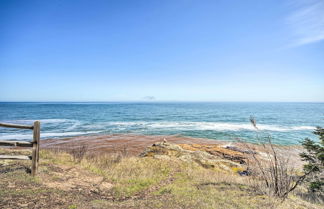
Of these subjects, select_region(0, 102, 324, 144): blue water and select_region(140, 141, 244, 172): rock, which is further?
select_region(0, 102, 324, 144): blue water

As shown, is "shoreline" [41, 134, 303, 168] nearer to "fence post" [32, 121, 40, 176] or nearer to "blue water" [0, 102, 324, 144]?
"blue water" [0, 102, 324, 144]

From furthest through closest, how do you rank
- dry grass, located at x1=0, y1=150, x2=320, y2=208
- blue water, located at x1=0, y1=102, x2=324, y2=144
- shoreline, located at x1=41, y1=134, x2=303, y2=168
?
blue water, located at x1=0, y1=102, x2=324, y2=144 < shoreline, located at x1=41, y1=134, x2=303, y2=168 < dry grass, located at x1=0, y1=150, x2=320, y2=208

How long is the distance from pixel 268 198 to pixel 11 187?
9.03 m

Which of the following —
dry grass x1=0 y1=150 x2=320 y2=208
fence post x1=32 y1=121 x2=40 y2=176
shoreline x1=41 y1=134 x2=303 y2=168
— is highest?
fence post x1=32 y1=121 x2=40 y2=176

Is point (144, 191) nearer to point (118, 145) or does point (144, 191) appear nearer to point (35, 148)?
point (35, 148)

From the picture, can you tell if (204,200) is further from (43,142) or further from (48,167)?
(43,142)

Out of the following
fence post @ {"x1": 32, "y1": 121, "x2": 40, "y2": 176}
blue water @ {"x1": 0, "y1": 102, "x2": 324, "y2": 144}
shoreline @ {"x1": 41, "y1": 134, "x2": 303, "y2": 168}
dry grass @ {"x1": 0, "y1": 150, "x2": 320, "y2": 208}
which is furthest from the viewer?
blue water @ {"x1": 0, "y1": 102, "x2": 324, "y2": 144}

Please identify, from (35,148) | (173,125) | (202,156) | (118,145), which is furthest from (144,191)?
(173,125)

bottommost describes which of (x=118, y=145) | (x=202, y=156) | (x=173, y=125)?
(x=118, y=145)

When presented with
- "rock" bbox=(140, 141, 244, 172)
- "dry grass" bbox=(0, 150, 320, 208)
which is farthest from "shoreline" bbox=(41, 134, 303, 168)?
"dry grass" bbox=(0, 150, 320, 208)

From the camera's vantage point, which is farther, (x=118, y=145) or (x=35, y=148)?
(x=118, y=145)

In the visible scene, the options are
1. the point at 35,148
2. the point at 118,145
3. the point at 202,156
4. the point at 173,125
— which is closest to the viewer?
the point at 35,148

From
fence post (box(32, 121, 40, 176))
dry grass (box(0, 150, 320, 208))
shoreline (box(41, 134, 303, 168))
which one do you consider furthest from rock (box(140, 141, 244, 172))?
fence post (box(32, 121, 40, 176))

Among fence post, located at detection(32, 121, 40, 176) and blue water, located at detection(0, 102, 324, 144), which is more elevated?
fence post, located at detection(32, 121, 40, 176)
